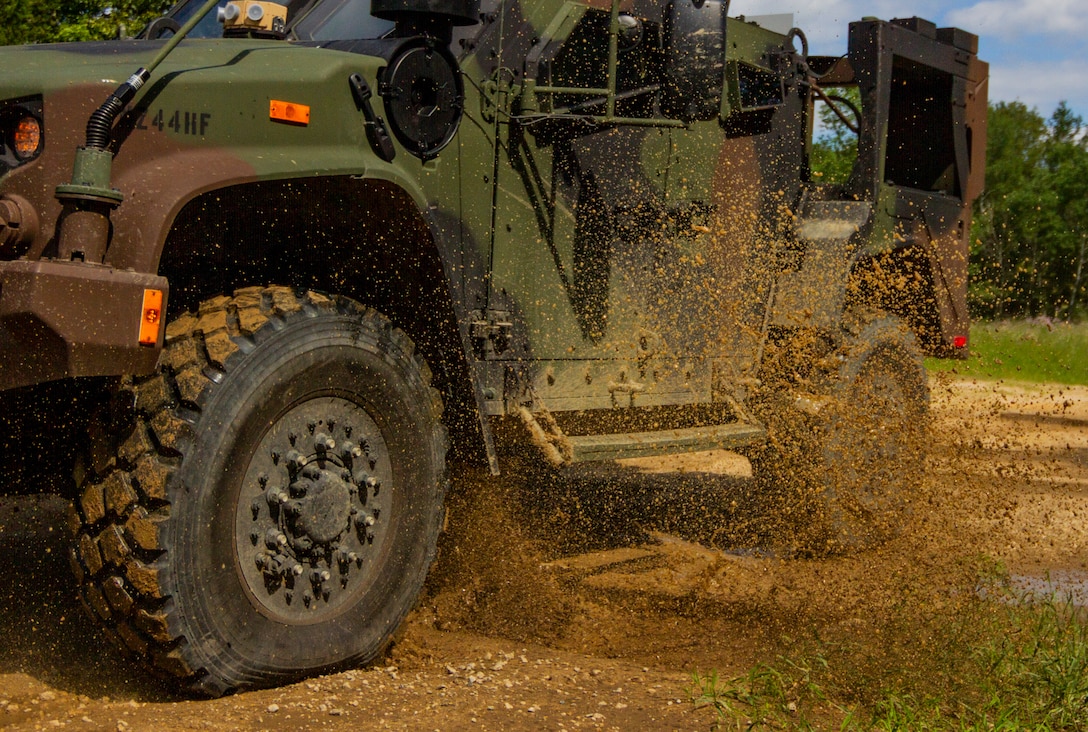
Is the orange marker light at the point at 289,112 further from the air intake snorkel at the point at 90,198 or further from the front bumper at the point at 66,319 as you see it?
the front bumper at the point at 66,319

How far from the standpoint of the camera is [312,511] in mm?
3660

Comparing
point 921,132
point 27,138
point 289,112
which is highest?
point 921,132

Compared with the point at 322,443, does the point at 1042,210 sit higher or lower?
higher

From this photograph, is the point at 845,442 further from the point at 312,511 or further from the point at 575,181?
the point at 312,511

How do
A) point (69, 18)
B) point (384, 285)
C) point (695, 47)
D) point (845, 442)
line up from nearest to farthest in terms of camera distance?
1. point (695, 47)
2. point (384, 285)
3. point (845, 442)
4. point (69, 18)

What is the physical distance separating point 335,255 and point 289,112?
58 cm

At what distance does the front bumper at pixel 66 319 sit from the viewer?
9.93ft

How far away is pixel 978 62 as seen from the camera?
266 inches

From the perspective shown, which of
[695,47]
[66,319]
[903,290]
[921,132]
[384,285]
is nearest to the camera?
[66,319]

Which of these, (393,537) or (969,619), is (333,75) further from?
(969,619)

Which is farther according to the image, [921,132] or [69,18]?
[69,18]

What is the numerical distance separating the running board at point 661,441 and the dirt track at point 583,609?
43 centimetres

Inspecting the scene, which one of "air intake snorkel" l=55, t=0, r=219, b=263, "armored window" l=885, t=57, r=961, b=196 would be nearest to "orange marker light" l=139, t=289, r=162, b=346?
"air intake snorkel" l=55, t=0, r=219, b=263

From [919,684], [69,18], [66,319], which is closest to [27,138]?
[66,319]
